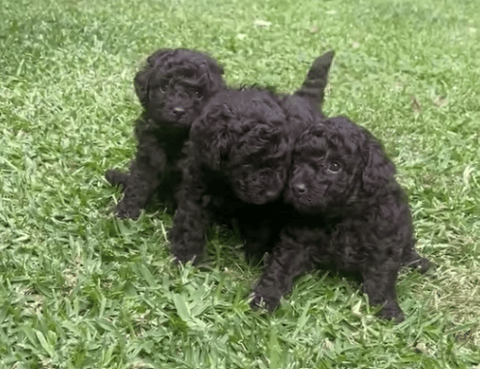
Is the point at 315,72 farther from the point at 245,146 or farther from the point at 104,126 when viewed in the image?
the point at 104,126

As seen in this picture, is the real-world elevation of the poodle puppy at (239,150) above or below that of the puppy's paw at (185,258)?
above

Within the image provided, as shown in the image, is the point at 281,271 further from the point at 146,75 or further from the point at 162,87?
the point at 146,75

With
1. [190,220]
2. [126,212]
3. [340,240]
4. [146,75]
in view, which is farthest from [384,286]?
[146,75]

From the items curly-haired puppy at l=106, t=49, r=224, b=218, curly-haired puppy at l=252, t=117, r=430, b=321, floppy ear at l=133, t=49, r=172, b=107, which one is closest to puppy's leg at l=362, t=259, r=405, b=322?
curly-haired puppy at l=252, t=117, r=430, b=321

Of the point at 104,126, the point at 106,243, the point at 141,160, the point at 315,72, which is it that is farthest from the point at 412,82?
the point at 106,243

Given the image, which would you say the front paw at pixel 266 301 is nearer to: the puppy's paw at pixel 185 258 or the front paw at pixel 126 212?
the puppy's paw at pixel 185 258

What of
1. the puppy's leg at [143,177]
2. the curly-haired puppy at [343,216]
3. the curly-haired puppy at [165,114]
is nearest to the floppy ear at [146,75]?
the curly-haired puppy at [165,114]
